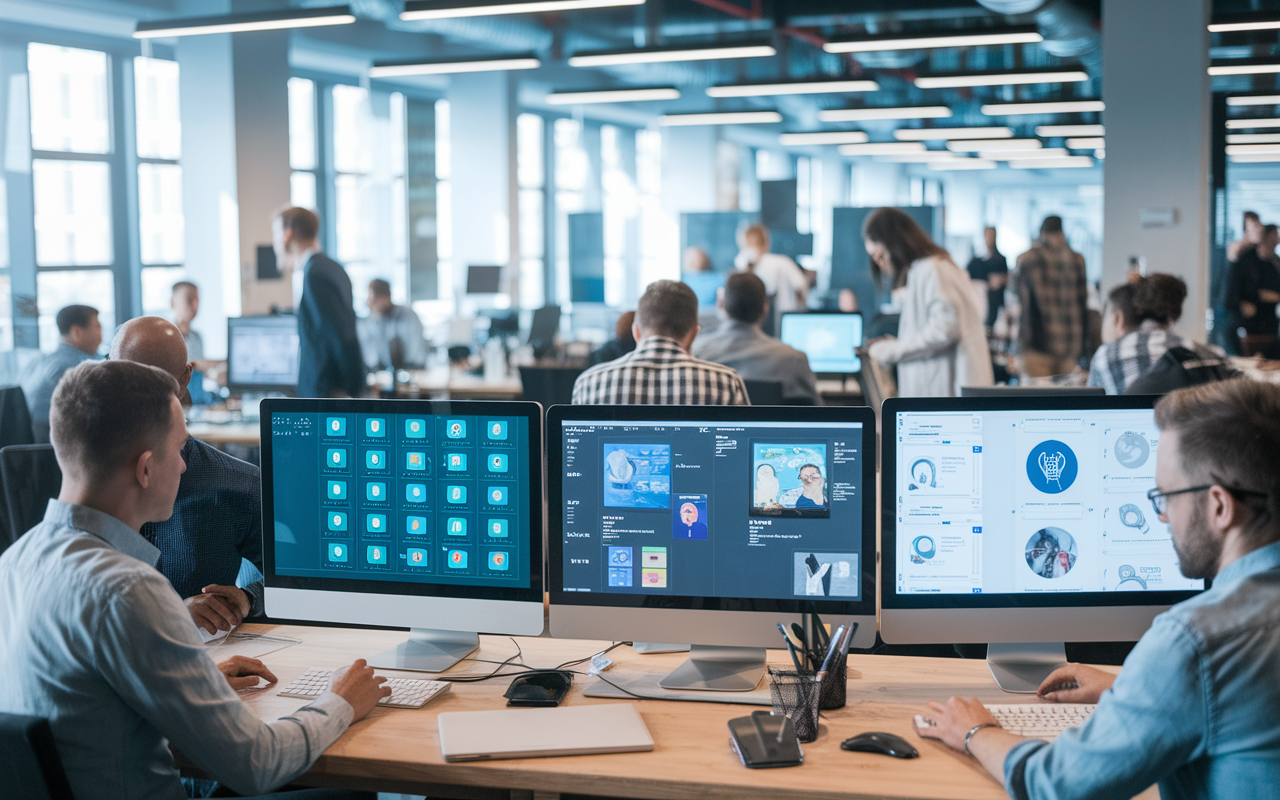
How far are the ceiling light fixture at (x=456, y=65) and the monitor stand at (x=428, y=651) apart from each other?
679 centimetres

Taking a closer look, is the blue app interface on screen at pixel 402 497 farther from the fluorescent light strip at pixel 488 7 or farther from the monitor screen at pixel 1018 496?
the fluorescent light strip at pixel 488 7

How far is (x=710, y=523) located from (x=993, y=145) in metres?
16.5

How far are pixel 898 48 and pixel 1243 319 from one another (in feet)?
12.6

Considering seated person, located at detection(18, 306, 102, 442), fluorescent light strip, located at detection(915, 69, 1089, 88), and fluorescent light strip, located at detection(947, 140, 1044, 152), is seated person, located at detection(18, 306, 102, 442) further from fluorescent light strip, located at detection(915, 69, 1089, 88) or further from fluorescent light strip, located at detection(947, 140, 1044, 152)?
fluorescent light strip, located at detection(947, 140, 1044, 152)

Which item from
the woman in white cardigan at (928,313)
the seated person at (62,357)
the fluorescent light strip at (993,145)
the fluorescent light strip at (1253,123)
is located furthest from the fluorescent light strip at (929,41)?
the fluorescent light strip at (993,145)

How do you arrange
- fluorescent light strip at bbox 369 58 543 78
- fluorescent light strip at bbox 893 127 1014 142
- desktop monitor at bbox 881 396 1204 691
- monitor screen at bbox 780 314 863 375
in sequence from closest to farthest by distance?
1. desktop monitor at bbox 881 396 1204 691
2. monitor screen at bbox 780 314 863 375
3. fluorescent light strip at bbox 369 58 543 78
4. fluorescent light strip at bbox 893 127 1014 142

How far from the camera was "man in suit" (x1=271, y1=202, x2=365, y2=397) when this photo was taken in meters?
4.74

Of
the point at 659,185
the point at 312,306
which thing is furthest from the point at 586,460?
the point at 659,185

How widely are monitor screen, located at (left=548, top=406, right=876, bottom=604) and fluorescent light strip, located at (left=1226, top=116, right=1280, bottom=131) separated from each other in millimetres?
13549

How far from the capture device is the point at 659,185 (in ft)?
53.7

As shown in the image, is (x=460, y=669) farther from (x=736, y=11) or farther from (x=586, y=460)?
(x=736, y=11)

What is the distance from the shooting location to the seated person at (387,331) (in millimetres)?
7461

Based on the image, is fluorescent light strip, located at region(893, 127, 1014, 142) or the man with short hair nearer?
the man with short hair

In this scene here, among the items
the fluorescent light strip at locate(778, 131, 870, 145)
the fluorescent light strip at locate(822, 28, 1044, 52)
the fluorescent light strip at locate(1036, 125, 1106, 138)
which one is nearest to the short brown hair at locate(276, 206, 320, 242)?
the fluorescent light strip at locate(822, 28, 1044, 52)
